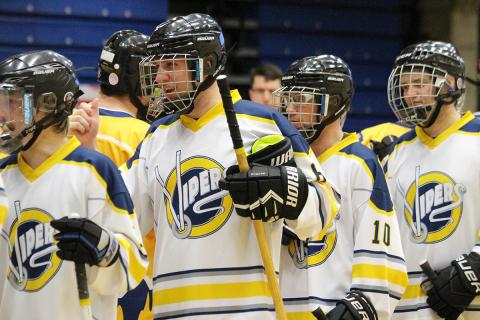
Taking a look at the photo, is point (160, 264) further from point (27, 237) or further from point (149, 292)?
point (149, 292)

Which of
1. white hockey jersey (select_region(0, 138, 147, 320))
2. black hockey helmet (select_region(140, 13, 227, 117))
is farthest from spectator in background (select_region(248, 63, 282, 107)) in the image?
white hockey jersey (select_region(0, 138, 147, 320))

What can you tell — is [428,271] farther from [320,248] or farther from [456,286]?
[320,248]

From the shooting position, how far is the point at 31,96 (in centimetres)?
329

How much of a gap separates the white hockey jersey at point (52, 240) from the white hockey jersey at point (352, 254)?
0.84m

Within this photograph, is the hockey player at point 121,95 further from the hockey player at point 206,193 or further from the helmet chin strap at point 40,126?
the helmet chin strap at point 40,126

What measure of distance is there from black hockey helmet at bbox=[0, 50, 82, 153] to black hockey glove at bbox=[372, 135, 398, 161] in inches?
77.7

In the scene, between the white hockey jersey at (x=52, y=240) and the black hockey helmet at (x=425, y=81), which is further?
the black hockey helmet at (x=425, y=81)

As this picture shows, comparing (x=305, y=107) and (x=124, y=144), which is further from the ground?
(x=305, y=107)

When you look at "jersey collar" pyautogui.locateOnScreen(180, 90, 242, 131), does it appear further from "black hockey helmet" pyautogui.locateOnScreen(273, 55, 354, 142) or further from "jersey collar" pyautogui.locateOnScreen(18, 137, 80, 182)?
"black hockey helmet" pyautogui.locateOnScreen(273, 55, 354, 142)

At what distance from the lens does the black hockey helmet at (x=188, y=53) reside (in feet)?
11.4

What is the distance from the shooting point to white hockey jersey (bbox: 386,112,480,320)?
4328mm

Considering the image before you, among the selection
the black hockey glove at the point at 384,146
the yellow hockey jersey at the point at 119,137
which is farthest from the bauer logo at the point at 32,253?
the black hockey glove at the point at 384,146

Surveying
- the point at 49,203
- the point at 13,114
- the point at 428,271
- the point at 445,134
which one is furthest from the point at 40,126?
the point at 445,134

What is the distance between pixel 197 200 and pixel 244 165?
0.26m
